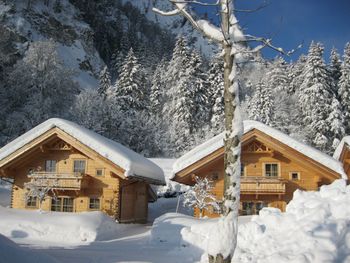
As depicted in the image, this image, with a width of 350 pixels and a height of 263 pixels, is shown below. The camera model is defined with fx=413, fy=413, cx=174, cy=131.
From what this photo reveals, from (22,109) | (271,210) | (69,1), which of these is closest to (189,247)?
(271,210)

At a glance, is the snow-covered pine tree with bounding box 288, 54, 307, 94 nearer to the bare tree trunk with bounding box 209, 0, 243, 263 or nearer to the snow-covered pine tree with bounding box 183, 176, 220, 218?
the snow-covered pine tree with bounding box 183, 176, 220, 218

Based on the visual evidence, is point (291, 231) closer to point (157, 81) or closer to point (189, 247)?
point (189, 247)

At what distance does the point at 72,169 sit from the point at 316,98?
31800 mm

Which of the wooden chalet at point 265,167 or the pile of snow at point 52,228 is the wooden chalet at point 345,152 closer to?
the wooden chalet at point 265,167

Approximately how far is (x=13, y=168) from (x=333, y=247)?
2204 cm

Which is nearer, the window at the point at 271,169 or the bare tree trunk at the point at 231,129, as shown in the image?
the bare tree trunk at the point at 231,129

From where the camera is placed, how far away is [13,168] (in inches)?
1041

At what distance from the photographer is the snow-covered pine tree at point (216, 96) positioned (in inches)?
2087

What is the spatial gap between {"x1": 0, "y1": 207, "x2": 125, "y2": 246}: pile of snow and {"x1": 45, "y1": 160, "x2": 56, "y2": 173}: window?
5.00 metres

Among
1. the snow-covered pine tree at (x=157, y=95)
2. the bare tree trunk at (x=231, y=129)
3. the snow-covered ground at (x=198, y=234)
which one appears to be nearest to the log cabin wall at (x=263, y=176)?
the snow-covered ground at (x=198, y=234)

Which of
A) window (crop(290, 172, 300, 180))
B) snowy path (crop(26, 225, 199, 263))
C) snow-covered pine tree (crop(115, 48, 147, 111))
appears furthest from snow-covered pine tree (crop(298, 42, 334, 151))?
snowy path (crop(26, 225, 199, 263))

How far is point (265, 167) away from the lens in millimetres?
24094

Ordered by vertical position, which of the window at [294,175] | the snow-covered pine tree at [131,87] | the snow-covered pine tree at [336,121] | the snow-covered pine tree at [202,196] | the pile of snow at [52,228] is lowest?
the pile of snow at [52,228]

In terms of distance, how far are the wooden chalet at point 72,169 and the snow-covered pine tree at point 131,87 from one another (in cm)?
3314
